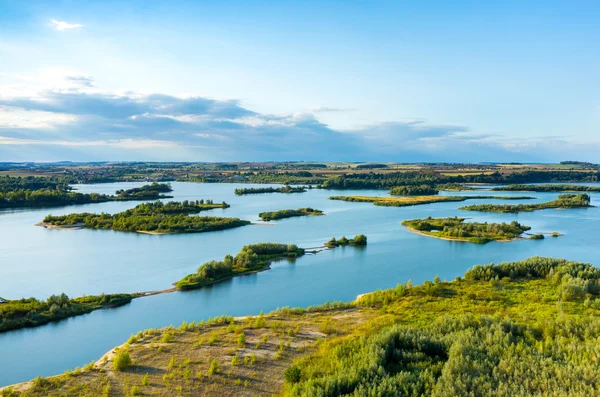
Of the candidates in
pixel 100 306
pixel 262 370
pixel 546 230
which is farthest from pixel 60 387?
pixel 546 230

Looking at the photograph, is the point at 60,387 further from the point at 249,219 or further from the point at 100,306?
the point at 249,219

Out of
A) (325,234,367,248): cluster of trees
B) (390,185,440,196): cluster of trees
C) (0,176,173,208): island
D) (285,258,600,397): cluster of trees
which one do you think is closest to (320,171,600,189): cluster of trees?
(390,185,440,196): cluster of trees

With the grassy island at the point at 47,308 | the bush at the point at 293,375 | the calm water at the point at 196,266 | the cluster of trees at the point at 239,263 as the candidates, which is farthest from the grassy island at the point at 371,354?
the cluster of trees at the point at 239,263

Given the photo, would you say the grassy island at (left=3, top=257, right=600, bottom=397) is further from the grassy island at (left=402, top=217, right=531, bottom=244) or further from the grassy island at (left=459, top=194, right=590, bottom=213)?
the grassy island at (left=459, top=194, right=590, bottom=213)

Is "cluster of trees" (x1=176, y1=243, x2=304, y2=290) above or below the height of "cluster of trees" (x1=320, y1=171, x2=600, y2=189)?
below

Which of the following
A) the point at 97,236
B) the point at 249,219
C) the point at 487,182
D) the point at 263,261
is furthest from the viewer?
the point at 487,182

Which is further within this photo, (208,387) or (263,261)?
(263,261)

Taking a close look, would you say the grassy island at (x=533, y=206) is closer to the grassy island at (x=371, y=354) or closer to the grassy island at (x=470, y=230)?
the grassy island at (x=470, y=230)
